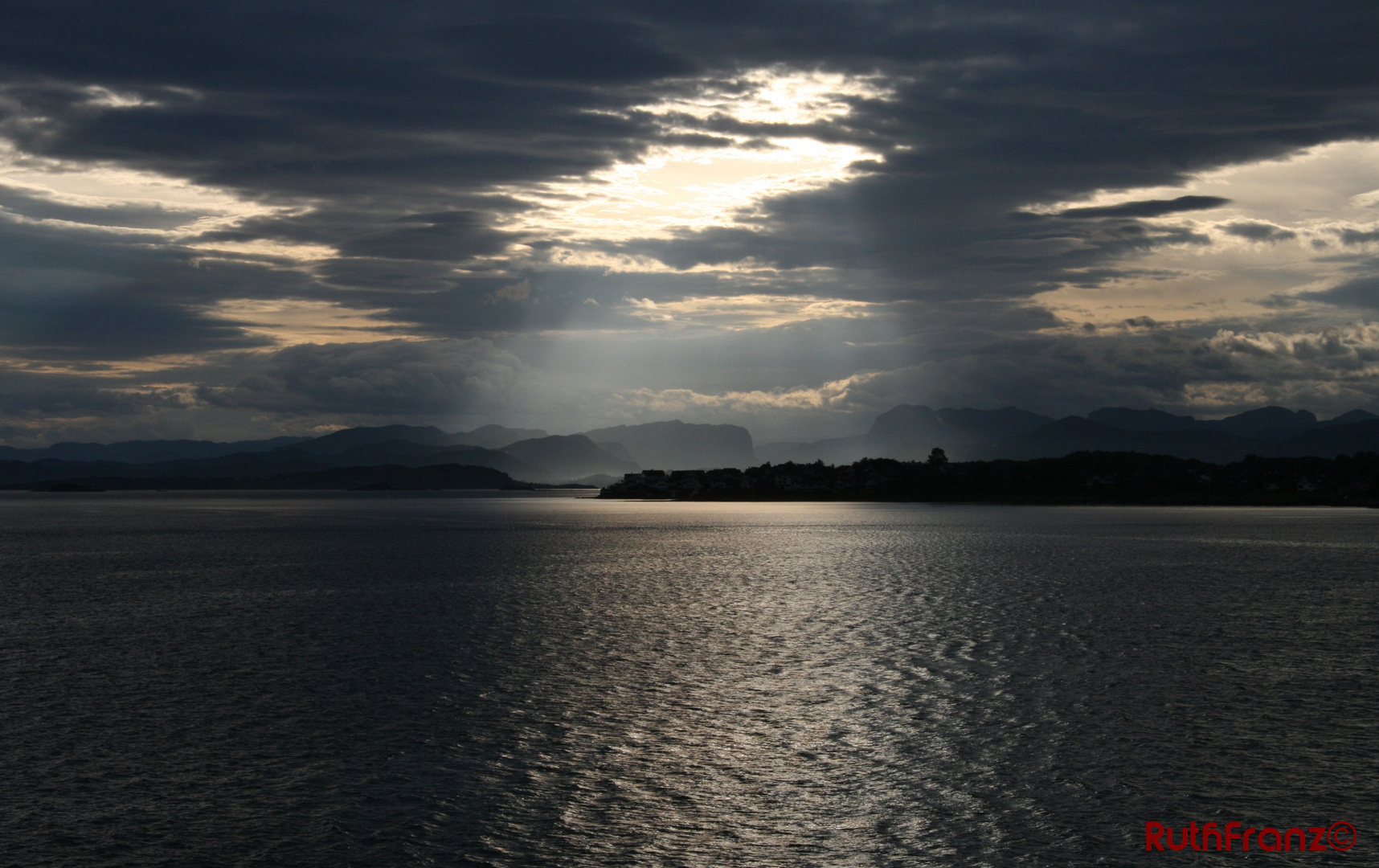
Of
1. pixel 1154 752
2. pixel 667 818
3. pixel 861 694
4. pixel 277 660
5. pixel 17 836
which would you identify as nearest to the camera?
pixel 17 836

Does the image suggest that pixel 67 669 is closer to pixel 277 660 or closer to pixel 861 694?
pixel 277 660

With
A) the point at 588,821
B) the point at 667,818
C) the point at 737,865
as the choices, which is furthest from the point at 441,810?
the point at 737,865

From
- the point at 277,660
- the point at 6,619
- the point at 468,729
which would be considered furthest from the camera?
the point at 6,619

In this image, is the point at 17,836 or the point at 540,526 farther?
the point at 540,526

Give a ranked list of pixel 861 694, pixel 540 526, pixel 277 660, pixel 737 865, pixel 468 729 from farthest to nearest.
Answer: pixel 540 526 → pixel 277 660 → pixel 861 694 → pixel 468 729 → pixel 737 865

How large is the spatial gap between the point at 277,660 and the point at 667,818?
27.1 m

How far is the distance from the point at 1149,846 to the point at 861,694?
15.7m

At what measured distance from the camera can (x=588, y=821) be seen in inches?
914

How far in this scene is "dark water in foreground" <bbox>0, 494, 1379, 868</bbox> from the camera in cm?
2233

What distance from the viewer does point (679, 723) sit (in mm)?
32688

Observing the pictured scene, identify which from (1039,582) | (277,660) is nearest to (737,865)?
(277,660)

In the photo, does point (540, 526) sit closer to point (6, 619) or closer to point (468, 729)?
point (6, 619)

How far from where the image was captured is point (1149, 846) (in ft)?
71.2

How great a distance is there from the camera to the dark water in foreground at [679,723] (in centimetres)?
2233
